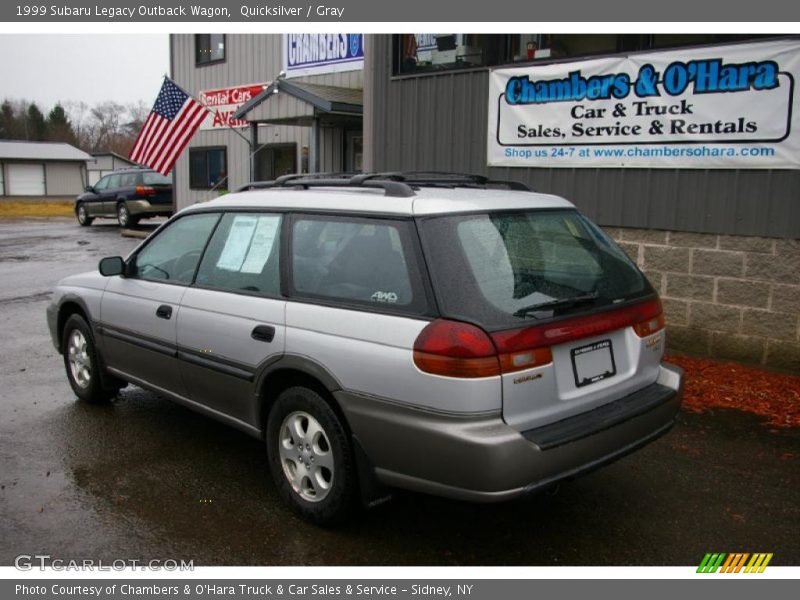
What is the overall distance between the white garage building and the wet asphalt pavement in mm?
52832

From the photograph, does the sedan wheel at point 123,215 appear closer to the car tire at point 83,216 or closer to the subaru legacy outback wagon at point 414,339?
the car tire at point 83,216

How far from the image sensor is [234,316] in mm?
4289

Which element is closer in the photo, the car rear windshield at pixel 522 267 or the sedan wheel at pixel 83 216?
the car rear windshield at pixel 522 267

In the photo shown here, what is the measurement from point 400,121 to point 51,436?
5.84 m

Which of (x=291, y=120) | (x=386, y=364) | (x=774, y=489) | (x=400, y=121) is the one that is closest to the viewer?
(x=386, y=364)

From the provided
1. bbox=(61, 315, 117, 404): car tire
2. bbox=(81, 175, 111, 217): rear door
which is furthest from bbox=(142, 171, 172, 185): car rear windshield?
bbox=(61, 315, 117, 404): car tire

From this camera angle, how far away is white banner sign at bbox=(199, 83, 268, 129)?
18.6m

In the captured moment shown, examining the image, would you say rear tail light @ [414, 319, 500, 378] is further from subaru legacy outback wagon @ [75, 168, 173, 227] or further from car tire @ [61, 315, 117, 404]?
subaru legacy outback wagon @ [75, 168, 173, 227]

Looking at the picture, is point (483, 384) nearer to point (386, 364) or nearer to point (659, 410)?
point (386, 364)

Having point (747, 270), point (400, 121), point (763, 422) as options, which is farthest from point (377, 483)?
point (400, 121)

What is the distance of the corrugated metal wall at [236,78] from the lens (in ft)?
56.7

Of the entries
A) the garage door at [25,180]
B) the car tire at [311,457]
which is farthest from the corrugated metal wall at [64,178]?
the car tire at [311,457]

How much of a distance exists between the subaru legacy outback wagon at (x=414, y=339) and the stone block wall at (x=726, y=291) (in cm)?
306

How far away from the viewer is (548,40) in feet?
26.6
